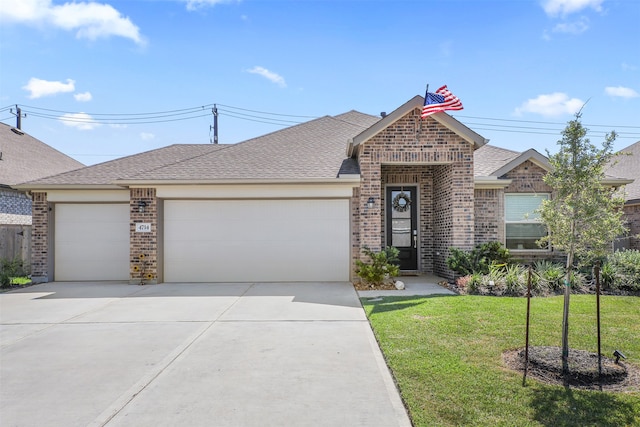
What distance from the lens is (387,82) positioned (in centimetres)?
1488

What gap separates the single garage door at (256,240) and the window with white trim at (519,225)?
4680 millimetres

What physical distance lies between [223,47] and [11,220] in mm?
9789

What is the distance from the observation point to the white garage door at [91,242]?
1145 cm

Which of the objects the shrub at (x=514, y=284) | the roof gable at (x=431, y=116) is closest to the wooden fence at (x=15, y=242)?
the roof gable at (x=431, y=116)

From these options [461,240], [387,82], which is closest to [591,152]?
[461,240]

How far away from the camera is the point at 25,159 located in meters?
17.1

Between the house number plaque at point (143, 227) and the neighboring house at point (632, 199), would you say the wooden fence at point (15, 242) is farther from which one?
the neighboring house at point (632, 199)

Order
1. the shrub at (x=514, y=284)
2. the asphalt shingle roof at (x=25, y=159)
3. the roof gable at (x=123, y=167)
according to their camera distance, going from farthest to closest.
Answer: the asphalt shingle roof at (x=25, y=159) → the roof gable at (x=123, y=167) → the shrub at (x=514, y=284)

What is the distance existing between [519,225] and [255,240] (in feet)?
24.8

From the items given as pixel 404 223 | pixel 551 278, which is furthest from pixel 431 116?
pixel 551 278

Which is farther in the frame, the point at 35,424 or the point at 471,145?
the point at 471,145

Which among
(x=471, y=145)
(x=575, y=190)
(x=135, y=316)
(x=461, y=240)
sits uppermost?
(x=471, y=145)

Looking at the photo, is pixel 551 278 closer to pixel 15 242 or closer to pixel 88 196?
pixel 88 196

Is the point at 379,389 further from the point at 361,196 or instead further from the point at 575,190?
the point at 361,196
